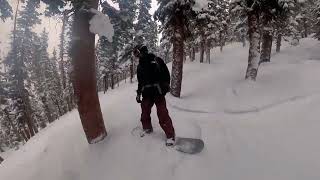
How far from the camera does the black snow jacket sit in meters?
7.97

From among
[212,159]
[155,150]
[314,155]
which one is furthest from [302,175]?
[155,150]

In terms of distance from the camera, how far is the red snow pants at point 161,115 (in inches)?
308

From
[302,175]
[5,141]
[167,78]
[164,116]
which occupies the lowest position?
[5,141]

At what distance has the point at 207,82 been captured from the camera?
710 inches

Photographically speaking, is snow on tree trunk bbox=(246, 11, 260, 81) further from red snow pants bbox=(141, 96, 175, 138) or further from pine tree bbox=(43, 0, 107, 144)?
pine tree bbox=(43, 0, 107, 144)

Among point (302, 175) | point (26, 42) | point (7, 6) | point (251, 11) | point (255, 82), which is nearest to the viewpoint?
point (302, 175)

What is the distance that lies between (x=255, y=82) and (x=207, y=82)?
2638mm

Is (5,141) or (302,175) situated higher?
(302,175)

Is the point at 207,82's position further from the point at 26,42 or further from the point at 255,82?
the point at 26,42

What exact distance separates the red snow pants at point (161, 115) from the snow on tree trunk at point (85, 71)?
1.07 metres

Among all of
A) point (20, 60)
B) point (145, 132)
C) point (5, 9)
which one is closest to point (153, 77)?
point (145, 132)

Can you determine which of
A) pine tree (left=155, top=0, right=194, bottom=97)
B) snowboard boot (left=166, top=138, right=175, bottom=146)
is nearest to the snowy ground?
snowboard boot (left=166, top=138, right=175, bottom=146)

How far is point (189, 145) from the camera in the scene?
310 inches

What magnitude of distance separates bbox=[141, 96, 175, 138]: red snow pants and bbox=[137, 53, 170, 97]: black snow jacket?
0.14 metres
